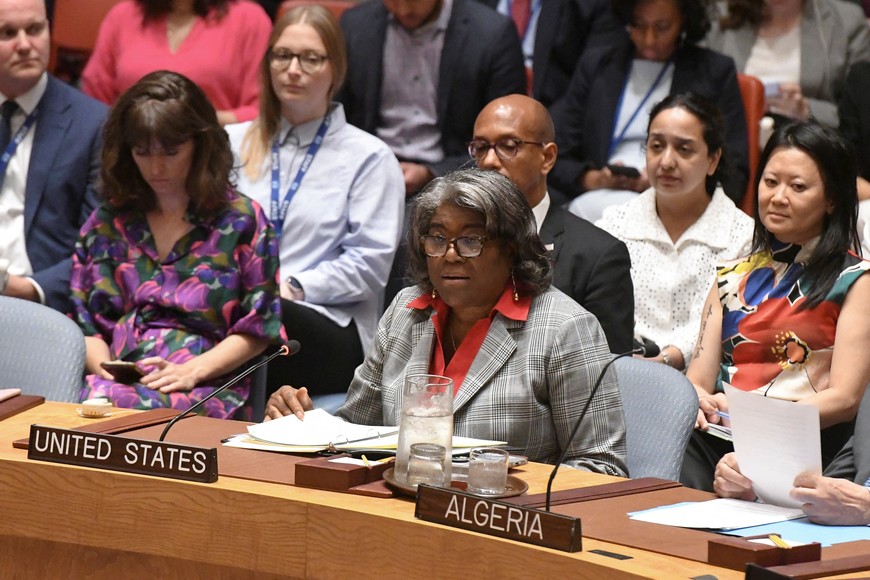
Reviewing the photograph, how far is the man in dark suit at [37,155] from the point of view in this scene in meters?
4.09

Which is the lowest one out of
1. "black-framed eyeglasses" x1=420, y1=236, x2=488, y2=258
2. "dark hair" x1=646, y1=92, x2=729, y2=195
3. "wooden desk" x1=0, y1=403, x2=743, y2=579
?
"wooden desk" x1=0, y1=403, x2=743, y2=579

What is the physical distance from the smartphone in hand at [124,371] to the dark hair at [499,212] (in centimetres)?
94

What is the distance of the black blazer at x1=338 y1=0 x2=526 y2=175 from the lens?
4.79 meters

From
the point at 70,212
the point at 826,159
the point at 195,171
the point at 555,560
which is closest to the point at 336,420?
the point at 555,560

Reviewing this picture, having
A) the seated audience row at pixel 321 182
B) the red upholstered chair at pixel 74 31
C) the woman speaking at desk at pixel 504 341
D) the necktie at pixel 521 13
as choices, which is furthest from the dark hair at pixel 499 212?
the red upholstered chair at pixel 74 31

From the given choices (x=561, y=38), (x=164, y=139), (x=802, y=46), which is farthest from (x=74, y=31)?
(x=802, y=46)

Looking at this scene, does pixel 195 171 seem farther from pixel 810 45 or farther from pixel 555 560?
pixel 810 45

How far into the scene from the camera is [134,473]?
7.35 feet

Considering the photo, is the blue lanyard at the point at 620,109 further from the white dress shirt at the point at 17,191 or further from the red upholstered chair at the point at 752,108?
the white dress shirt at the point at 17,191

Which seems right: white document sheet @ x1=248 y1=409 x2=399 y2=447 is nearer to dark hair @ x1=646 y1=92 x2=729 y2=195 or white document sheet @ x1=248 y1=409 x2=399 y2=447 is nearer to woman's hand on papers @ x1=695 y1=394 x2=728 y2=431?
woman's hand on papers @ x1=695 y1=394 x2=728 y2=431

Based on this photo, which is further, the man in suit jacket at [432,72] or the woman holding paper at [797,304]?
the man in suit jacket at [432,72]

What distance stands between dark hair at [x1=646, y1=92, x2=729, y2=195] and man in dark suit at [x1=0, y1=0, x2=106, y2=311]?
183 cm

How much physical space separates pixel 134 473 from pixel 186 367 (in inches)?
47.7

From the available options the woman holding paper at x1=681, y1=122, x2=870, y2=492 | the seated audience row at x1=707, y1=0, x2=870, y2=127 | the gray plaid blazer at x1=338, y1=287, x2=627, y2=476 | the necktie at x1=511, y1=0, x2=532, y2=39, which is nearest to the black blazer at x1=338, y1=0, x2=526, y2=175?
the necktie at x1=511, y1=0, x2=532, y2=39
